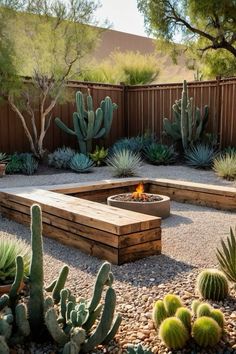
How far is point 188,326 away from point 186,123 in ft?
28.0

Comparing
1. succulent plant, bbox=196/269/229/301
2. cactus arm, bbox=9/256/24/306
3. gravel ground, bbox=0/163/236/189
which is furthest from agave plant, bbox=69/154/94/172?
cactus arm, bbox=9/256/24/306

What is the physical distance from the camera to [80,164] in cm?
942

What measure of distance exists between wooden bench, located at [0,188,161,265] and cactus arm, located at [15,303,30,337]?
157cm

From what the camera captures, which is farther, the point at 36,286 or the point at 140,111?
the point at 140,111

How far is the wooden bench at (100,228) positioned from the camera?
3.85 m

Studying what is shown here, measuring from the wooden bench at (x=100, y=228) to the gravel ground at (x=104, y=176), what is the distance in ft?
9.00

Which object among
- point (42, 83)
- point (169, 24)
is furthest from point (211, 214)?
point (169, 24)

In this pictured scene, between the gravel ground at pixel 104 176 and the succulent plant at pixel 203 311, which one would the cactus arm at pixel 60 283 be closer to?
the succulent plant at pixel 203 311

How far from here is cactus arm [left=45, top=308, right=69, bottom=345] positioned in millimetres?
2174

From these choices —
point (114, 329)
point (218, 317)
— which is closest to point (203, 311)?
point (218, 317)

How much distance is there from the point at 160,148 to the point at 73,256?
6.85 metres

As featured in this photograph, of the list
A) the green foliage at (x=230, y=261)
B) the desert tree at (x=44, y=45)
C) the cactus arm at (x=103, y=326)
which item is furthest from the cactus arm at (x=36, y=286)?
the desert tree at (x=44, y=45)

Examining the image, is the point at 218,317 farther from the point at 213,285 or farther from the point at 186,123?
the point at 186,123

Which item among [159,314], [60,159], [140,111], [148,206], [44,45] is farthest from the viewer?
[140,111]
